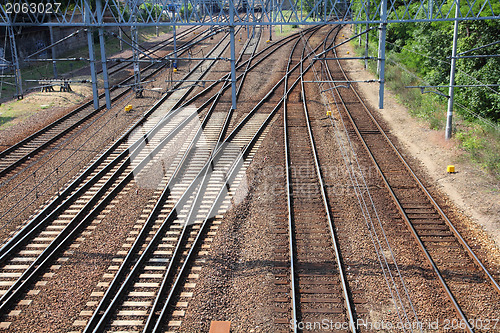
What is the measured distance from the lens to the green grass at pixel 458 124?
15914 mm

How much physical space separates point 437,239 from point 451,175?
477 cm

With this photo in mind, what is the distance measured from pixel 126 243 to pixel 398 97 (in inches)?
718

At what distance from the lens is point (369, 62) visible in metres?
32.3

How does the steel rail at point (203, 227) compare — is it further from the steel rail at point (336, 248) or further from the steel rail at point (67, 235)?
the steel rail at point (67, 235)

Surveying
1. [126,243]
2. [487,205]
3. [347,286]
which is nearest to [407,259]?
[347,286]

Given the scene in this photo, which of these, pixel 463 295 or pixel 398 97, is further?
pixel 398 97

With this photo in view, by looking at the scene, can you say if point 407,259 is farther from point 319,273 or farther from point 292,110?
point 292,110

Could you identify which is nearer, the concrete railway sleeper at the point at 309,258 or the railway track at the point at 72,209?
the concrete railway sleeper at the point at 309,258

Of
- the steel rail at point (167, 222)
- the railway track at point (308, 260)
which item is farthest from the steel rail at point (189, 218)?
the railway track at point (308, 260)

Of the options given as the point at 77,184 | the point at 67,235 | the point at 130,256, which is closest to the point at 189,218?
the point at 130,256

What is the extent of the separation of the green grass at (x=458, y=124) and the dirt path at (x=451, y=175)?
0.31 metres

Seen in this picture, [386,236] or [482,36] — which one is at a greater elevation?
[482,36]
